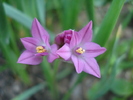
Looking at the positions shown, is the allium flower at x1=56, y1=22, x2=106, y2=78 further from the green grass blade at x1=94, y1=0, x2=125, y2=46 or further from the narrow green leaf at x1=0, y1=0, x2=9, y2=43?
the narrow green leaf at x1=0, y1=0, x2=9, y2=43

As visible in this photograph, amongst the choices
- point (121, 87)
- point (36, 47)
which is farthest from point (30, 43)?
point (121, 87)

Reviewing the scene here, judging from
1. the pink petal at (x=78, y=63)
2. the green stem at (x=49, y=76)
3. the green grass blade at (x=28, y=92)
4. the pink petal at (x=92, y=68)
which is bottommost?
the green grass blade at (x=28, y=92)

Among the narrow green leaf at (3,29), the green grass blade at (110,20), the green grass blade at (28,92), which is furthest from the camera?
the green grass blade at (28,92)

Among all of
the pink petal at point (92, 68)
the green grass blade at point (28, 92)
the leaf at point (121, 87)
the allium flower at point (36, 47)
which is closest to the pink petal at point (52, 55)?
the allium flower at point (36, 47)

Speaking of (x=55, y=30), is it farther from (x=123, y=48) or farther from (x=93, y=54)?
(x=93, y=54)

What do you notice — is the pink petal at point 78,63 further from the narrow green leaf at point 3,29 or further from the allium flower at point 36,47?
the narrow green leaf at point 3,29

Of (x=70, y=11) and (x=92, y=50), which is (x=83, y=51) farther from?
(x=70, y=11)

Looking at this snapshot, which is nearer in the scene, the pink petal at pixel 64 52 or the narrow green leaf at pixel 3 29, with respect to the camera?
the pink petal at pixel 64 52

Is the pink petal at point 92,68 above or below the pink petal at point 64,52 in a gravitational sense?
below
